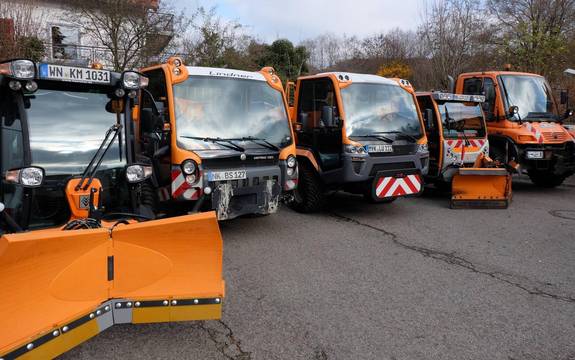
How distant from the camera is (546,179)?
34.3 ft

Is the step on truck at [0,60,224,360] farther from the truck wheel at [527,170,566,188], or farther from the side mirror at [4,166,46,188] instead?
the truck wheel at [527,170,566,188]

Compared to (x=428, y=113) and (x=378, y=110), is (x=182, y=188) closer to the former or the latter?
(x=378, y=110)

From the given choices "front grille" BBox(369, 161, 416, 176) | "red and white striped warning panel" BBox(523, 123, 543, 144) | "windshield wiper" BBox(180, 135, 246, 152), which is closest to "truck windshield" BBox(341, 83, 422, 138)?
"front grille" BBox(369, 161, 416, 176)

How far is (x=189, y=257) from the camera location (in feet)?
10.9

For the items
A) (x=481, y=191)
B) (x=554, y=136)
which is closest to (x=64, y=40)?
(x=481, y=191)

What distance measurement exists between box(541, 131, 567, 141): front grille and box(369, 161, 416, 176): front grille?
3.60 metres

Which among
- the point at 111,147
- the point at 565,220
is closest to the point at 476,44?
the point at 565,220

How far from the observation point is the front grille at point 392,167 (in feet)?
22.8

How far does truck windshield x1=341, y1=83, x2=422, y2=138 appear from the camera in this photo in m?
7.21

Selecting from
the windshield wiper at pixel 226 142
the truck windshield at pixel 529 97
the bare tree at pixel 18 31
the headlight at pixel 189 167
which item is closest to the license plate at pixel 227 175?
the headlight at pixel 189 167

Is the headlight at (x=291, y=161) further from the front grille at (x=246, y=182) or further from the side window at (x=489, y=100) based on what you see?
the side window at (x=489, y=100)

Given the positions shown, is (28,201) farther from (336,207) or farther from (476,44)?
(476,44)

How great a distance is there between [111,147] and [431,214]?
5343 mm

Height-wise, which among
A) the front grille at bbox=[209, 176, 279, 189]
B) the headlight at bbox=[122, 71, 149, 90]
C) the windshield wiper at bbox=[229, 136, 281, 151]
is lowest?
the front grille at bbox=[209, 176, 279, 189]
